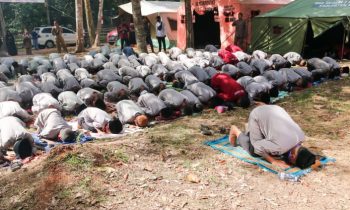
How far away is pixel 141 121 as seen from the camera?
22.2 feet

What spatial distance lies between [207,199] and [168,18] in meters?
16.7

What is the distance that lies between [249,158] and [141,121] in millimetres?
2373

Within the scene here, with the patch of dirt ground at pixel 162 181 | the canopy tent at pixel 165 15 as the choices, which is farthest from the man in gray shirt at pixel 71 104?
the canopy tent at pixel 165 15

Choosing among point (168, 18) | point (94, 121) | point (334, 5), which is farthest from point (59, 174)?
point (168, 18)

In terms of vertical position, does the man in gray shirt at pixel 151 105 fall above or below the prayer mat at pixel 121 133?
above

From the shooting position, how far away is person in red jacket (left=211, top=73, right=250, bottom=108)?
783 cm

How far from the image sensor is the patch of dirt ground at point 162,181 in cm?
406

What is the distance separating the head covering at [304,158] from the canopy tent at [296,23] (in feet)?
29.0

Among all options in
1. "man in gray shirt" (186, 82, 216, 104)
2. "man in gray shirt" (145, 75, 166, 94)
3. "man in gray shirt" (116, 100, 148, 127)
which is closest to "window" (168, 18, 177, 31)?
"man in gray shirt" (145, 75, 166, 94)

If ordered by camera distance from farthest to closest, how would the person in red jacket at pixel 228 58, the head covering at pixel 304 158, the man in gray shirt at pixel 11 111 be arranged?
the person in red jacket at pixel 228 58, the man in gray shirt at pixel 11 111, the head covering at pixel 304 158

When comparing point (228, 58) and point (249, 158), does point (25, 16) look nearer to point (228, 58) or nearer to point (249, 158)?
point (228, 58)

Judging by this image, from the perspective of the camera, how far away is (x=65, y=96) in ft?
25.5

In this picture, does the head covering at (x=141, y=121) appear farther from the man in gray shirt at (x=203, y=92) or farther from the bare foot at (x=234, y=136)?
the bare foot at (x=234, y=136)

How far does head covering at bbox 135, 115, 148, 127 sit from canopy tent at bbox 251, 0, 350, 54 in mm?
8285
